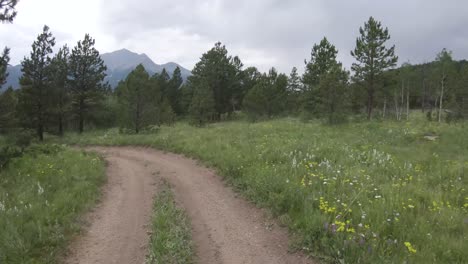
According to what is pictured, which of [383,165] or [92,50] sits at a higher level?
[92,50]

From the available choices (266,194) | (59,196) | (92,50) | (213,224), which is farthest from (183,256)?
(92,50)

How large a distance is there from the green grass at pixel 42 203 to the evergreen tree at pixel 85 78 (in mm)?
22602

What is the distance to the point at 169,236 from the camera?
654 centimetres

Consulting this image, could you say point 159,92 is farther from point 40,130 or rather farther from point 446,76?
point 446,76

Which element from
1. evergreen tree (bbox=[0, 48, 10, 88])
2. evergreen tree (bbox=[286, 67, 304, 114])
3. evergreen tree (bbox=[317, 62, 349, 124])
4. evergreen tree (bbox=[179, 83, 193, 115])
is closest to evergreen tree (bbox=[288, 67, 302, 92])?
evergreen tree (bbox=[286, 67, 304, 114])

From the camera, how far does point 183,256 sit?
5922 mm

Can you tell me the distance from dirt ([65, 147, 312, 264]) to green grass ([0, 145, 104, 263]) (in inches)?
15.9

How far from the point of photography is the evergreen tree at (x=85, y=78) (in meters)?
33.5

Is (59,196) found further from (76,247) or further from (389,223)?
(389,223)

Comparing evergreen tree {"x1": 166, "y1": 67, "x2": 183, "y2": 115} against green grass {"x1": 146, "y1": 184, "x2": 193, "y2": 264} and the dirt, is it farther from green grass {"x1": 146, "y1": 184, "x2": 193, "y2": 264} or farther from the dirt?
green grass {"x1": 146, "y1": 184, "x2": 193, "y2": 264}

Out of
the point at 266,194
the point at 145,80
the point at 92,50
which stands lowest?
the point at 266,194

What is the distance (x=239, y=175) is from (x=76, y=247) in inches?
222

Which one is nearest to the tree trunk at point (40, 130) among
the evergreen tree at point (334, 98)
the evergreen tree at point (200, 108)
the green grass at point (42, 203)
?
the evergreen tree at point (200, 108)

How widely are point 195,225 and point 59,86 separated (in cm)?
2850
